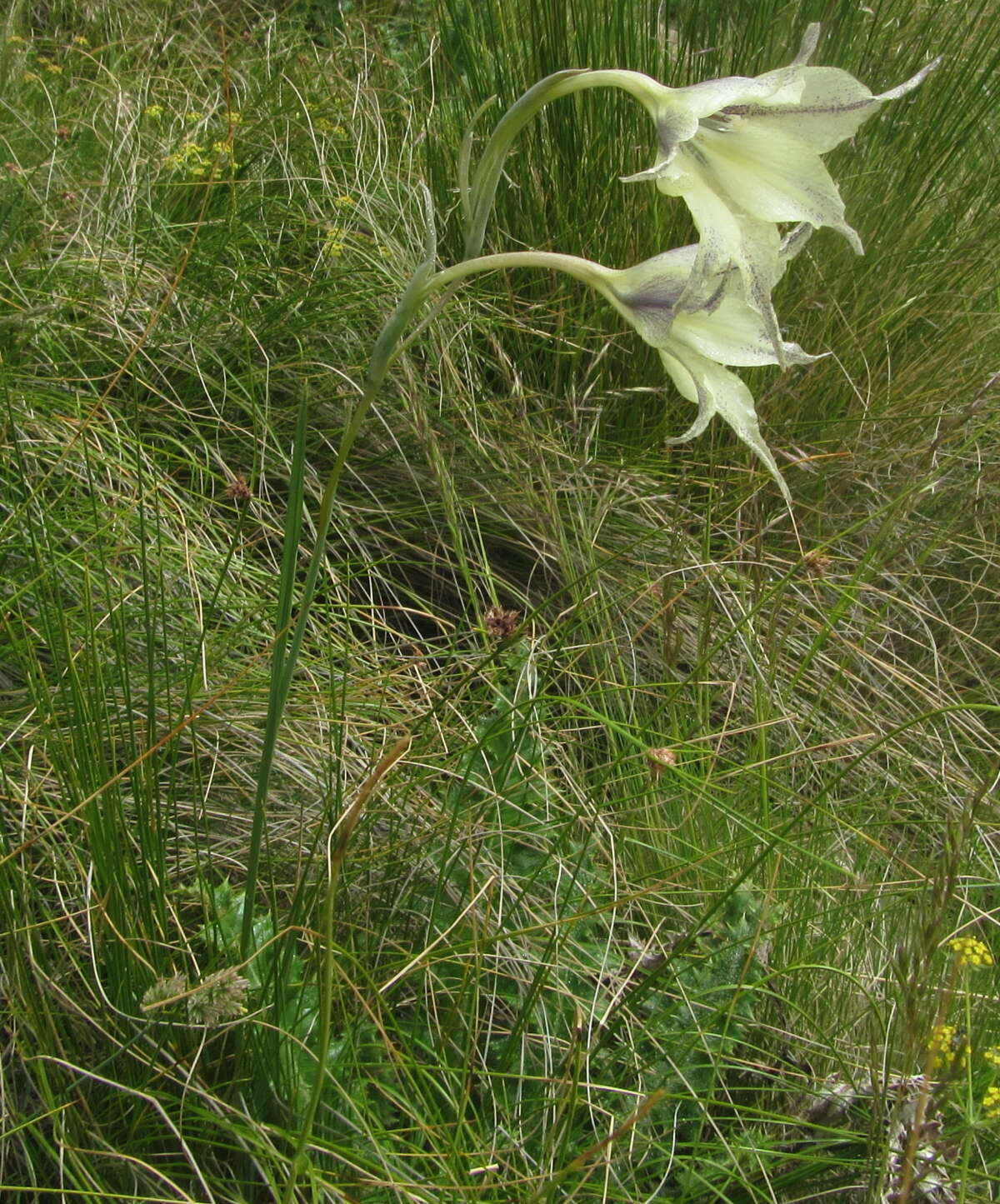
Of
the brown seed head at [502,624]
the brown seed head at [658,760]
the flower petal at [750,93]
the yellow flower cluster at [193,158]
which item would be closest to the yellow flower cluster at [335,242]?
the yellow flower cluster at [193,158]

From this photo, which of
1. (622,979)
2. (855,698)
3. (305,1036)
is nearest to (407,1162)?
(305,1036)

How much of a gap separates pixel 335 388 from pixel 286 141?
0.69 metres

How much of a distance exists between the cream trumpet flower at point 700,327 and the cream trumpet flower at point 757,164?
0.03m

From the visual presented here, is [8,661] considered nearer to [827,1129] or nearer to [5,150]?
[827,1129]

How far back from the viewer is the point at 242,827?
148 centimetres

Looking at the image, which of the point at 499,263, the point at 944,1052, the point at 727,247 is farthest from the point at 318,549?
the point at 944,1052

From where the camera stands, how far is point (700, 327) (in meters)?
0.94

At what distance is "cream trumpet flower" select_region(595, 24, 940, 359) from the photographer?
33.5 inches

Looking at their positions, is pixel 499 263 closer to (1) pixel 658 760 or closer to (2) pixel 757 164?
(2) pixel 757 164

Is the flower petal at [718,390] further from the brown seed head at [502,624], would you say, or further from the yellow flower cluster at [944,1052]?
the brown seed head at [502,624]

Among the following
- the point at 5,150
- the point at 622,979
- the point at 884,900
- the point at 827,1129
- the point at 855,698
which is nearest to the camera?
the point at 827,1129

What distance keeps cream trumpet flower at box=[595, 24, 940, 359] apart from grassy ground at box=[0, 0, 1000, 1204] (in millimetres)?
343

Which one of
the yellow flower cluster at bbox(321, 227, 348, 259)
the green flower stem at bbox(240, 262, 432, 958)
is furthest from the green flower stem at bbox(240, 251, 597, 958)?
the yellow flower cluster at bbox(321, 227, 348, 259)

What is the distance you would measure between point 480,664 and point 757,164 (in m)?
0.61
